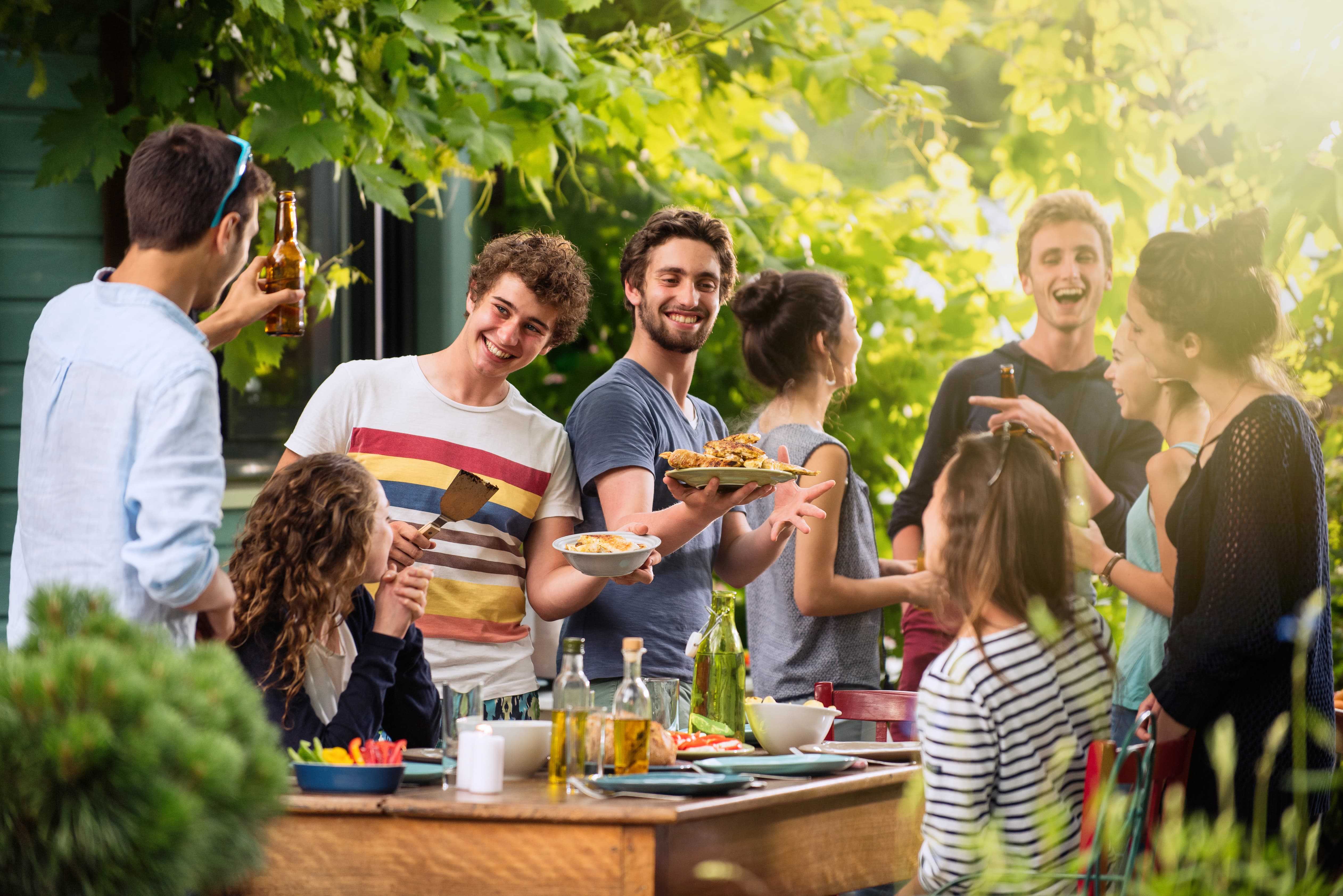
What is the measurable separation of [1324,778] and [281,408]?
395cm

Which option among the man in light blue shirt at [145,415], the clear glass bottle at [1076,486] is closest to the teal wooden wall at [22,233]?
the man in light blue shirt at [145,415]

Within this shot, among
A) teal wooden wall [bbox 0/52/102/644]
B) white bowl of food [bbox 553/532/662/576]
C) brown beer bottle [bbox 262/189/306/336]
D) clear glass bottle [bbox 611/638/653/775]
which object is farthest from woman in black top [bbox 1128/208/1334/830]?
teal wooden wall [bbox 0/52/102/644]

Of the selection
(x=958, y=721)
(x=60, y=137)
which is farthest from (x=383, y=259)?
(x=958, y=721)

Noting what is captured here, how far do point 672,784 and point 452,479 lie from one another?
45.3 inches

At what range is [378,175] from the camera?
3625 millimetres

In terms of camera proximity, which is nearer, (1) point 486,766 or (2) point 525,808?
(2) point 525,808

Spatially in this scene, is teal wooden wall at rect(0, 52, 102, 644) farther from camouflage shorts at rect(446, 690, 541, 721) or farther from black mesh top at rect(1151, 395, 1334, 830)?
black mesh top at rect(1151, 395, 1334, 830)

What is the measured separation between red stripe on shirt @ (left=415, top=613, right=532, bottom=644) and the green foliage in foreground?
1520mm

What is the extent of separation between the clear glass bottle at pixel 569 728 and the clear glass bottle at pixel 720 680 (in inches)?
18.5

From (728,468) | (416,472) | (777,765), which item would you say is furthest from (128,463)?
(728,468)

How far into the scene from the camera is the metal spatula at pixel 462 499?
7.95ft

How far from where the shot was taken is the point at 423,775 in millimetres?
1888

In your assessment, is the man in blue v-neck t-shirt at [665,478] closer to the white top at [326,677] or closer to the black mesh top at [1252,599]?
the white top at [326,677]

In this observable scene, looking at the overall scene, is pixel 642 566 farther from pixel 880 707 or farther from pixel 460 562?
pixel 880 707
